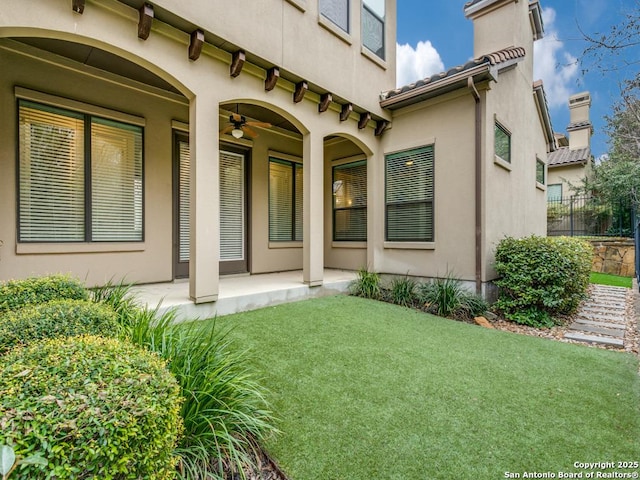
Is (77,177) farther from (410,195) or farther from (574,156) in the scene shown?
(574,156)

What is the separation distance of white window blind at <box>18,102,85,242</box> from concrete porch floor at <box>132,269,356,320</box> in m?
1.63

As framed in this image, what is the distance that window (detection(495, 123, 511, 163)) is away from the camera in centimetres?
733

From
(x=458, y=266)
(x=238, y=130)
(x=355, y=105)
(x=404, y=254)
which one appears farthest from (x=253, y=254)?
(x=458, y=266)

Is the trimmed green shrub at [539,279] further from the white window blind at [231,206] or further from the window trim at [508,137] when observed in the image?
the white window blind at [231,206]

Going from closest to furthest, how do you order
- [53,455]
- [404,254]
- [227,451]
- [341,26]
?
[53,455] < [227,451] < [341,26] < [404,254]

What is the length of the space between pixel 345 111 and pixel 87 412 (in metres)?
6.95

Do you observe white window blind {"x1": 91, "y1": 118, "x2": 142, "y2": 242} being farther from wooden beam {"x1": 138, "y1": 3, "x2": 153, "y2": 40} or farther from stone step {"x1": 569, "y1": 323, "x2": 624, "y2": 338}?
stone step {"x1": 569, "y1": 323, "x2": 624, "y2": 338}

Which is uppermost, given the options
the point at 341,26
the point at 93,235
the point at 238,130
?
the point at 341,26

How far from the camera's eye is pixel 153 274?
6.62 meters

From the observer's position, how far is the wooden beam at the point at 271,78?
5676 millimetres

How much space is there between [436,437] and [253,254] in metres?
6.35

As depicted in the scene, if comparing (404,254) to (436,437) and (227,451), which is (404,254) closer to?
(436,437)

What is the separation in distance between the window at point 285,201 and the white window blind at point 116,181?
10.7 ft

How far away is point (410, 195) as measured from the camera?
770 cm
